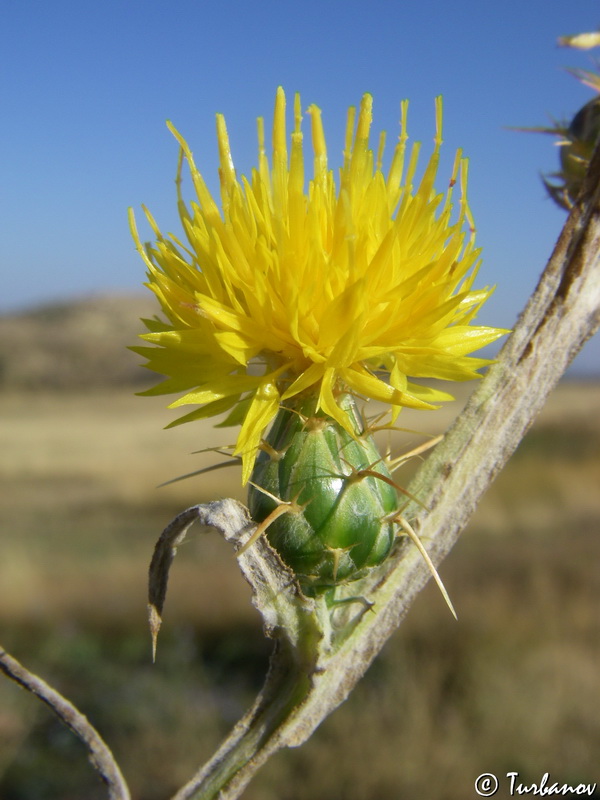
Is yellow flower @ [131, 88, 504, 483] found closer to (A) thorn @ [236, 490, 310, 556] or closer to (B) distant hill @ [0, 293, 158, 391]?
(A) thorn @ [236, 490, 310, 556]

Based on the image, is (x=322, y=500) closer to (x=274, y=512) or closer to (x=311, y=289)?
(x=274, y=512)

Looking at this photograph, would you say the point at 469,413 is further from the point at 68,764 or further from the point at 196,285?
the point at 68,764

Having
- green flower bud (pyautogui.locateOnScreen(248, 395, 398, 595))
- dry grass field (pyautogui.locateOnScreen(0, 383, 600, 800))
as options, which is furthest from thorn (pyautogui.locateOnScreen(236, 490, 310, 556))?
dry grass field (pyautogui.locateOnScreen(0, 383, 600, 800))

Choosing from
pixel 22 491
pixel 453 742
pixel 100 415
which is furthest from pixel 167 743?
pixel 100 415

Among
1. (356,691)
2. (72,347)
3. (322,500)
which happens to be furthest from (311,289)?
(72,347)

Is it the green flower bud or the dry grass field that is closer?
the green flower bud

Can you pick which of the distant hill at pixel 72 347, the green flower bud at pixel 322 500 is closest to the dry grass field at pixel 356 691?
the green flower bud at pixel 322 500
